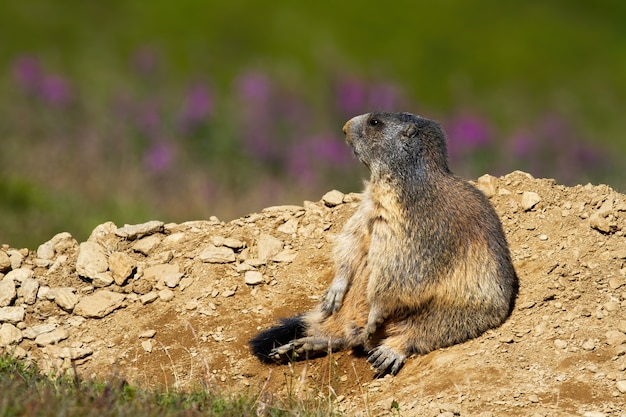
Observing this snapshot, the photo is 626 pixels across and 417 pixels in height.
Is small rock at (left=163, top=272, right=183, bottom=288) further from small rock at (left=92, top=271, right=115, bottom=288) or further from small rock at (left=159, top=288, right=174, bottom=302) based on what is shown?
small rock at (left=92, top=271, right=115, bottom=288)

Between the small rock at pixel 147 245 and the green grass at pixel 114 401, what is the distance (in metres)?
1.68

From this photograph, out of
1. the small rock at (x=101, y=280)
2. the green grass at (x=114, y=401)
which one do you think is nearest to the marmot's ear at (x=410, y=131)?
the green grass at (x=114, y=401)

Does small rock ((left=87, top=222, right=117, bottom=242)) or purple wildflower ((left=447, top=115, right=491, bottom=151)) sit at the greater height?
purple wildflower ((left=447, top=115, right=491, bottom=151))

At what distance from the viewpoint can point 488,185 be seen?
7.34 meters

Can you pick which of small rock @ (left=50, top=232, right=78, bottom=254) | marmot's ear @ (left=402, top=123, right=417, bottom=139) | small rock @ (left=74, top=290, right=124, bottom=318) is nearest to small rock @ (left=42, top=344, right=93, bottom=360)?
small rock @ (left=74, top=290, right=124, bottom=318)

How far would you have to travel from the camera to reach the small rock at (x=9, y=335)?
260 inches

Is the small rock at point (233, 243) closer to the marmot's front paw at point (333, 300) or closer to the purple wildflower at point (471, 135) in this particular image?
the marmot's front paw at point (333, 300)

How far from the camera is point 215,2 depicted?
85.7 ft

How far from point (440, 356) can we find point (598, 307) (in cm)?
107

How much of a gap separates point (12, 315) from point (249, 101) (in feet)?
23.2

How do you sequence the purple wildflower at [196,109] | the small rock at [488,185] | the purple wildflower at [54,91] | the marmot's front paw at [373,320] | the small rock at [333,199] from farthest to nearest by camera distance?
the purple wildflower at [54,91] < the purple wildflower at [196,109] < the small rock at [333,199] < the small rock at [488,185] < the marmot's front paw at [373,320]

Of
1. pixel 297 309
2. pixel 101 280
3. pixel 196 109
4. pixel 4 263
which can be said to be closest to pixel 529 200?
pixel 297 309

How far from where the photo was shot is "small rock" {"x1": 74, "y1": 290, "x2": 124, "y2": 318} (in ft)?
22.4

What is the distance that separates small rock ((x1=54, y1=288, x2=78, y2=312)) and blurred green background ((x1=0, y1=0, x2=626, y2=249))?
2.89m
